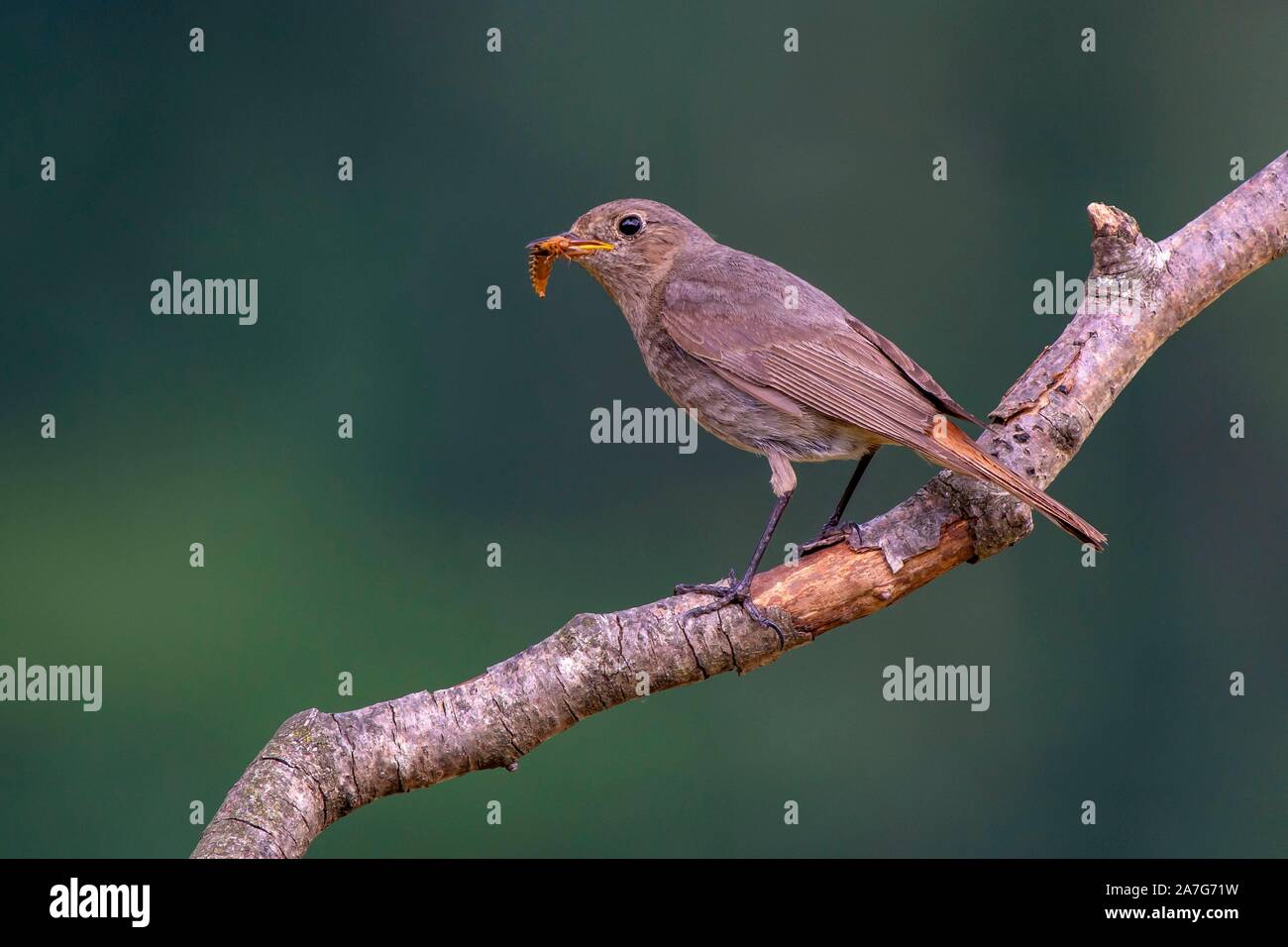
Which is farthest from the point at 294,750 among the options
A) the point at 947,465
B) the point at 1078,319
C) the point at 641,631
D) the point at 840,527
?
the point at 1078,319

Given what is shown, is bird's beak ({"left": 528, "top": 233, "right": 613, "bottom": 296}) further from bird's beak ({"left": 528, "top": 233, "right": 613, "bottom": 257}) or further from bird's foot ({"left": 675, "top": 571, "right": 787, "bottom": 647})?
bird's foot ({"left": 675, "top": 571, "right": 787, "bottom": 647})

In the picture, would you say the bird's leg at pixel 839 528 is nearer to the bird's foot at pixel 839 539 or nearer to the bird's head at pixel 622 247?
the bird's foot at pixel 839 539

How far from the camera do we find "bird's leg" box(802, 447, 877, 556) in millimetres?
3385

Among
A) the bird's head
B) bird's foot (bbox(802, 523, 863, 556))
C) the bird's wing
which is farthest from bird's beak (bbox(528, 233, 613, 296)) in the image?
bird's foot (bbox(802, 523, 863, 556))

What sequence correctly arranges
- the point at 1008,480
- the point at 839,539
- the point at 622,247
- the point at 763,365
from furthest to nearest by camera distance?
the point at 622,247 → the point at 763,365 → the point at 839,539 → the point at 1008,480

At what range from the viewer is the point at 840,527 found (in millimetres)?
3438

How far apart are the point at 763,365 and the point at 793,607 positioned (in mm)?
645

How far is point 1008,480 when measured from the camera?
3.22 metres

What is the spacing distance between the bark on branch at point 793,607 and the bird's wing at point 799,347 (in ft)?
0.70

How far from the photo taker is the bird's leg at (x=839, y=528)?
3385mm

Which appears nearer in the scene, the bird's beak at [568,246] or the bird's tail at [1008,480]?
the bird's tail at [1008,480]

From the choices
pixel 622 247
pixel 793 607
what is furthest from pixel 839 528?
pixel 622 247

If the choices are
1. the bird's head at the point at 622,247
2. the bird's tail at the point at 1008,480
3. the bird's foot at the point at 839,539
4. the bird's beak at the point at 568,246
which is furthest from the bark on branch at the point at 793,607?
the bird's beak at the point at 568,246

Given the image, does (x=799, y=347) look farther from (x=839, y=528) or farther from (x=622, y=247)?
(x=622, y=247)
